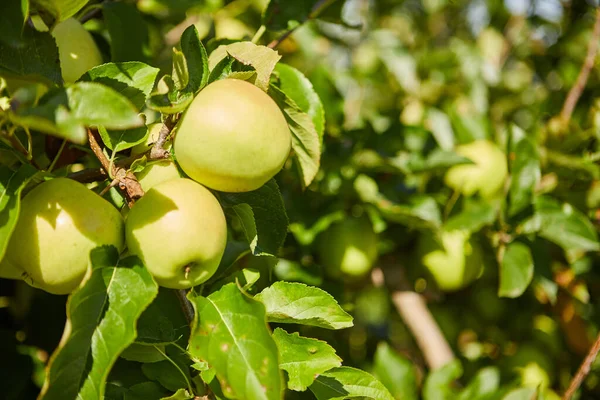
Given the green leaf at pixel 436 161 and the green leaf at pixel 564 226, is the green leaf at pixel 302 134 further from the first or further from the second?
the green leaf at pixel 564 226

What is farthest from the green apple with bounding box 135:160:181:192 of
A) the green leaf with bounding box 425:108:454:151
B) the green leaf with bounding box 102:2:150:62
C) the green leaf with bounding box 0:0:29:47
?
the green leaf with bounding box 425:108:454:151

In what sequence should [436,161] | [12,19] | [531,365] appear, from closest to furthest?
[12,19] < [436,161] < [531,365]

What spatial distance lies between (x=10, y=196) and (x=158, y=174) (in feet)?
0.55

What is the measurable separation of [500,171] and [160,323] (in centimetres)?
96

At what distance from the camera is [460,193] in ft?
4.58

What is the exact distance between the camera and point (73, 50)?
0.84m

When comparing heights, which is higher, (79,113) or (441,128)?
(79,113)

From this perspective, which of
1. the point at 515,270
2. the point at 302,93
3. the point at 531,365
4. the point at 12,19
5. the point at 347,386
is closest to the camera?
the point at 12,19

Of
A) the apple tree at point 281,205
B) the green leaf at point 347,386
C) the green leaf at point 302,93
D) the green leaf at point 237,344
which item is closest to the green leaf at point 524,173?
the apple tree at point 281,205

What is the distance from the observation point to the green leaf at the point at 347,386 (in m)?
0.77

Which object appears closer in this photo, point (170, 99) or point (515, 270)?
point (170, 99)

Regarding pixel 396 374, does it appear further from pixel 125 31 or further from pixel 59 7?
pixel 59 7

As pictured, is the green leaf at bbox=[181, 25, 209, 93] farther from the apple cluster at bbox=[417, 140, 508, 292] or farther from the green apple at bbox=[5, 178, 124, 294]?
the apple cluster at bbox=[417, 140, 508, 292]

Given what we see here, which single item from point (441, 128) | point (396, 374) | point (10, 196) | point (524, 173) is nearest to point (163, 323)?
point (10, 196)
